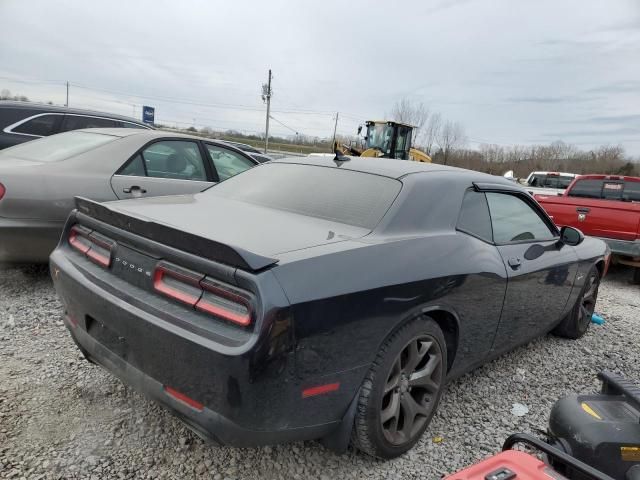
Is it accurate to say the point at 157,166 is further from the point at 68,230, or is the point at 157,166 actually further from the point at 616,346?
the point at 616,346

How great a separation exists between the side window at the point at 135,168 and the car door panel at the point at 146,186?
0.05 metres

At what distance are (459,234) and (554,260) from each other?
1.27 metres

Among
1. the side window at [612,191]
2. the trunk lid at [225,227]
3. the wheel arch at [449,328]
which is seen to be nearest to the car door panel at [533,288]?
the wheel arch at [449,328]

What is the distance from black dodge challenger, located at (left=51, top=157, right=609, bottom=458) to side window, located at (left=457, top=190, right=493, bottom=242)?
0.04ft

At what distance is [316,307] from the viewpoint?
1742 mm

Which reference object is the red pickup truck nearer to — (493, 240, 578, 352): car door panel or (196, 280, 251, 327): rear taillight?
(493, 240, 578, 352): car door panel

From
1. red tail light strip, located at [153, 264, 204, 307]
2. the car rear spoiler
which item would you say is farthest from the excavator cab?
red tail light strip, located at [153, 264, 204, 307]

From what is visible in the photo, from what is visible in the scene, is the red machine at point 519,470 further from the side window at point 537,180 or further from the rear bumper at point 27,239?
the side window at point 537,180

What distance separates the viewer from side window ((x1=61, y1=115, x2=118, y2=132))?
623 centimetres

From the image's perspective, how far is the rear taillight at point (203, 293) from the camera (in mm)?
1687

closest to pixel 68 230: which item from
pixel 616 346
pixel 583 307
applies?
pixel 583 307

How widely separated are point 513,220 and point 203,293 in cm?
231

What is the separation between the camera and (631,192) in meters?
7.12

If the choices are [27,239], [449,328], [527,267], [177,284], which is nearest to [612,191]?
[527,267]
